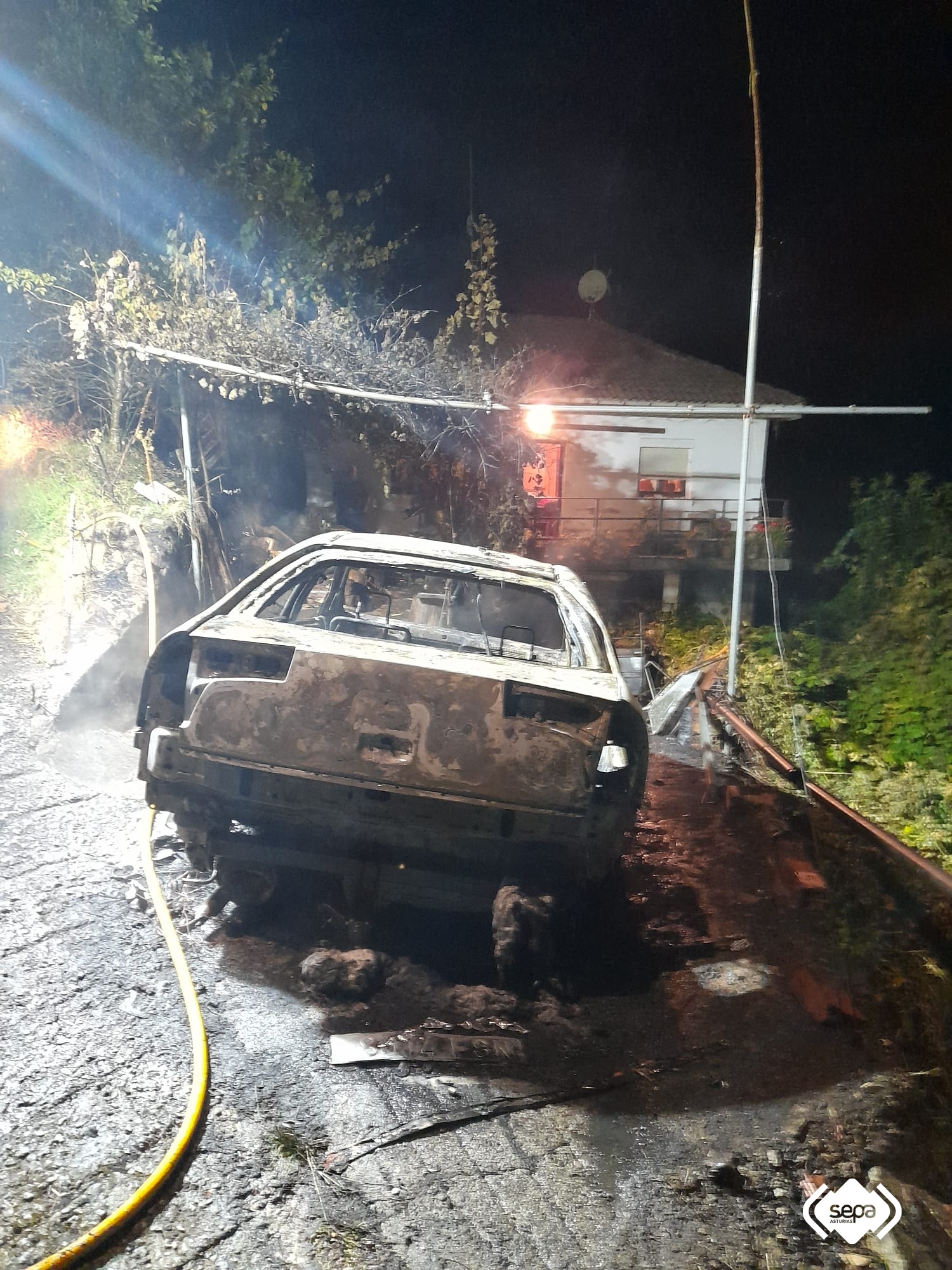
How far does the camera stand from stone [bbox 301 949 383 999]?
3.06m

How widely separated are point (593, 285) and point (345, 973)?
1565cm

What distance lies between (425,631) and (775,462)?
17.4 m

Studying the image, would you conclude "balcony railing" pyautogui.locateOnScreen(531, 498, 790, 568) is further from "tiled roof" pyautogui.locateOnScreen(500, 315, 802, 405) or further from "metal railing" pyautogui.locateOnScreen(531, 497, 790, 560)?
"tiled roof" pyautogui.locateOnScreen(500, 315, 802, 405)

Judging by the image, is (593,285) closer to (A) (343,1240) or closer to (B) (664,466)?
(B) (664,466)

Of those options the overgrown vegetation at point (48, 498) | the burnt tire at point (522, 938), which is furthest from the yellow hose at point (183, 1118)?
the overgrown vegetation at point (48, 498)

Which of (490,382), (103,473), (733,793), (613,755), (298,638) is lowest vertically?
(733,793)

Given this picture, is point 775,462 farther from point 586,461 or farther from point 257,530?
point 257,530

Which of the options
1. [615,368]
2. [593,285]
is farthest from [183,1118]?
[593,285]

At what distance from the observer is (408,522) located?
12.3 metres

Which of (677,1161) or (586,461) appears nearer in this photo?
(677,1161)

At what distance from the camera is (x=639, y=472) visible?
1556cm

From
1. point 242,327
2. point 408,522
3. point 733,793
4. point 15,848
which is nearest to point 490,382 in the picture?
point 408,522

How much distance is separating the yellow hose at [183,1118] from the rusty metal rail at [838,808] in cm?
345

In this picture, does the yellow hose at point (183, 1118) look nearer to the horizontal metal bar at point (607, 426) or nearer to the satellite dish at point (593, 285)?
the horizontal metal bar at point (607, 426)
